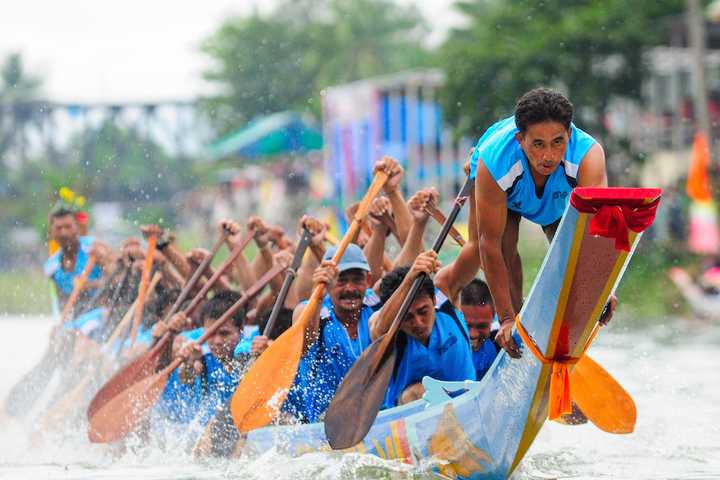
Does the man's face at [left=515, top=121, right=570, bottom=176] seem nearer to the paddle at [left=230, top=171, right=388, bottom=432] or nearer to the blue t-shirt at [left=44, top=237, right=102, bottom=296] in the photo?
the paddle at [left=230, top=171, right=388, bottom=432]

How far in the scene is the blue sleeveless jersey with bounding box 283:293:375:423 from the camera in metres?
5.73

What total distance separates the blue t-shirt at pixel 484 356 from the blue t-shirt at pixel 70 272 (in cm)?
316

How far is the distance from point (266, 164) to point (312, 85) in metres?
7.45

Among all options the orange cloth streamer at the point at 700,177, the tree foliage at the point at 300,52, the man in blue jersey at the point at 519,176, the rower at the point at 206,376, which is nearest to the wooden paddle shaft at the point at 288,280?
the rower at the point at 206,376

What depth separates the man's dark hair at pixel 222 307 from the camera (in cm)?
675

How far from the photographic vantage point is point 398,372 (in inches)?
216

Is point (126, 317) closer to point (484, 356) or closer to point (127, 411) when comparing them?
point (127, 411)

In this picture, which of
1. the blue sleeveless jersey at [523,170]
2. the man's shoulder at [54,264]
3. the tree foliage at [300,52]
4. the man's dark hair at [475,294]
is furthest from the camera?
the tree foliage at [300,52]

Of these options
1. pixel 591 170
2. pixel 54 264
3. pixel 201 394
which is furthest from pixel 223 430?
pixel 54 264

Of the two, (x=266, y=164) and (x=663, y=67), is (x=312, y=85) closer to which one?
(x=266, y=164)

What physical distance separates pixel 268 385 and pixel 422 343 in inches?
27.8

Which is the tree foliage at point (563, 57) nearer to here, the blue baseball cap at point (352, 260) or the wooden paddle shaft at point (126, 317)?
the wooden paddle shaft at point (126, 317)

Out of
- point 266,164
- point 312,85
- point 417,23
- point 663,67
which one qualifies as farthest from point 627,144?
point 417,23

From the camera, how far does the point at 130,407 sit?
6.54 meters
